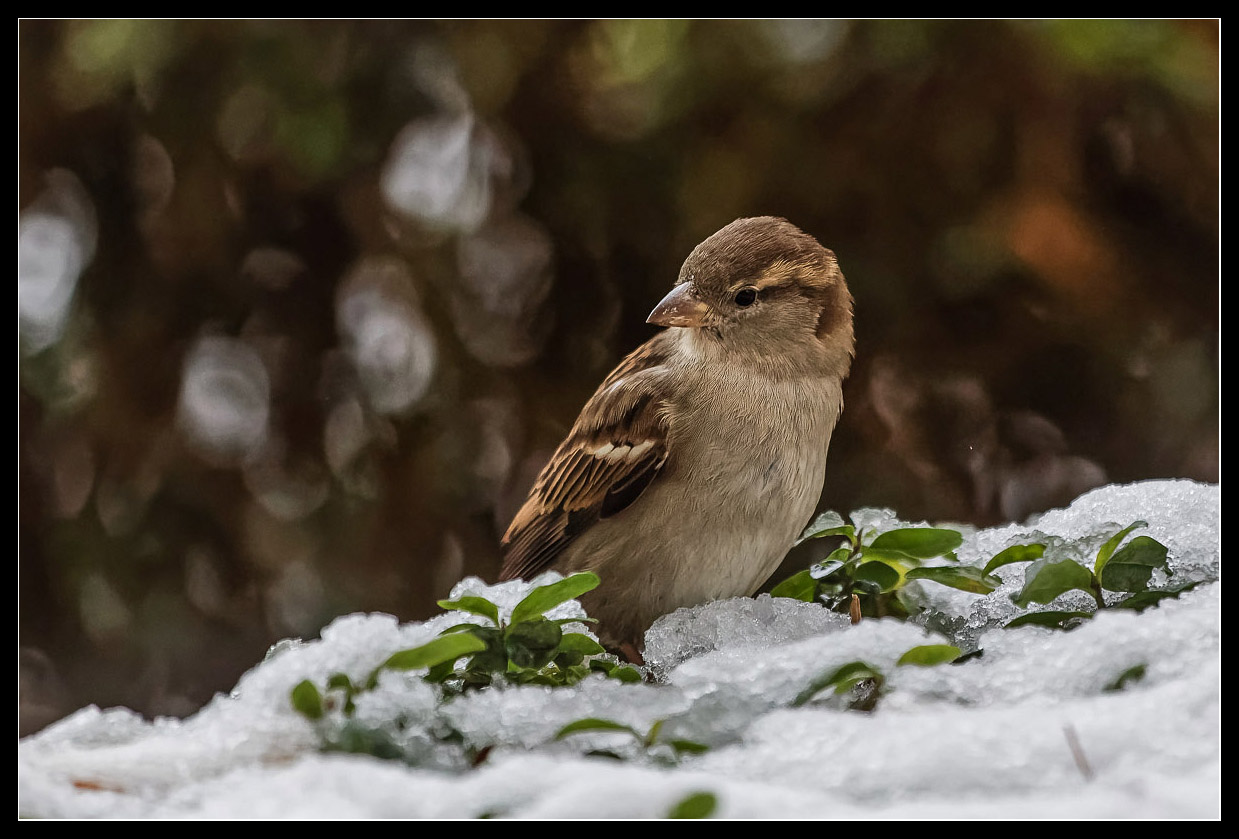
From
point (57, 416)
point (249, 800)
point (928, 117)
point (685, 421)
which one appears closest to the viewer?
point (249, 800)

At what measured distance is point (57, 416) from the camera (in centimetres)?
195

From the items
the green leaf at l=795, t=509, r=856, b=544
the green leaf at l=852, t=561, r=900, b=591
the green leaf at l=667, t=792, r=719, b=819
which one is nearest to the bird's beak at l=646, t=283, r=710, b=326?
the green leaf at l=795, t=509, r=856, b=544

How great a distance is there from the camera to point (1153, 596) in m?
0.82

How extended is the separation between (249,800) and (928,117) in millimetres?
1540

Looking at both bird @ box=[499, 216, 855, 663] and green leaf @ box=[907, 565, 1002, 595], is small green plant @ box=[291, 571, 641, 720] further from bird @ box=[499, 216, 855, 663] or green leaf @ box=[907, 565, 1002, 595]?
bird @ box=[499, 216, 855, 663]

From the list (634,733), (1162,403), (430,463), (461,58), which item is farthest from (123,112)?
(1162,403)

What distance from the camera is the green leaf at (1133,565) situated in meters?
0.83

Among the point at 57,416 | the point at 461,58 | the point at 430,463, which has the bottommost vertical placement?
the point at 430,463

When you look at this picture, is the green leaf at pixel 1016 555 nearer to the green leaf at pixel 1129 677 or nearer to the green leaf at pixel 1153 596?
Answer: the green leaf at pixel 1153 596

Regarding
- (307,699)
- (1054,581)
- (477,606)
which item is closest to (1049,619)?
(1054,581)

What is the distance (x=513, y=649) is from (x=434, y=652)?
0.09 meters

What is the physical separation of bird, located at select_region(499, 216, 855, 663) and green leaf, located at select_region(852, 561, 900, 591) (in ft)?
1.36

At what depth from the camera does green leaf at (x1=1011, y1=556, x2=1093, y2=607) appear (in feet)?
2.69

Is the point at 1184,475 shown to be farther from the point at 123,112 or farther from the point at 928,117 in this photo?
the point at 123,112
